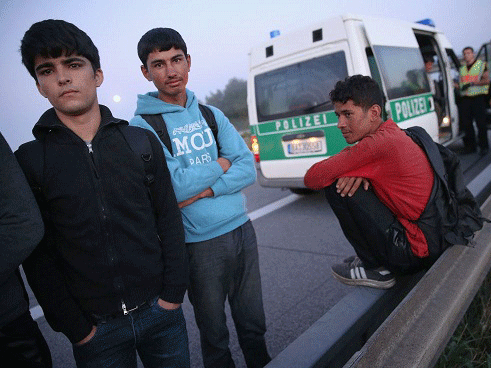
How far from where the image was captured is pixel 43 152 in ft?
3.94

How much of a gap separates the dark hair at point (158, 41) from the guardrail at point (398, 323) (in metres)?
1.51

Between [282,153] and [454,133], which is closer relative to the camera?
[282,153]

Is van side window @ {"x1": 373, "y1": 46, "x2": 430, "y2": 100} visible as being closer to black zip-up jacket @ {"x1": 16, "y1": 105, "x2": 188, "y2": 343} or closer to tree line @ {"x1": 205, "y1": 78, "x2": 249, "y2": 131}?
black zip-up jacket @ {"x1": 16, "y1": 105, "x2": 188, "y2": 343}

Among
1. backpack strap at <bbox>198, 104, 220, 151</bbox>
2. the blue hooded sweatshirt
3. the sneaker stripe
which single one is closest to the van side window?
the sneaker stripe

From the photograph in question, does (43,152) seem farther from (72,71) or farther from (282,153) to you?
(282,153)

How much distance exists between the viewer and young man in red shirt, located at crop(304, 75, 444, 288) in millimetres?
1958

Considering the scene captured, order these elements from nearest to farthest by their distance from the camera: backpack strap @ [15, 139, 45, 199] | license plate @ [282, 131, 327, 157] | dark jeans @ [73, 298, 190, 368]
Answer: backpack strap @ [15, 139, 45, 199], dark jeans @ [73, 298, 190, 368], license plate @ [282, 131, 327, 157]

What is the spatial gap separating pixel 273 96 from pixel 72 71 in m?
4.30

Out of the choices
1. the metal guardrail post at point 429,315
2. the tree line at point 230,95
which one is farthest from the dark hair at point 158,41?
the tree line at point 230,95

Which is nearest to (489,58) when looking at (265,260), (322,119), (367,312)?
(322,119)

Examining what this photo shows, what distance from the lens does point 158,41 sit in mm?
1667

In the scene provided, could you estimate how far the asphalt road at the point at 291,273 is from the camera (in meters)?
2.60

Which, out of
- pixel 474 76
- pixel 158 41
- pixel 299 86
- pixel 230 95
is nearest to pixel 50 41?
pixel 158 41

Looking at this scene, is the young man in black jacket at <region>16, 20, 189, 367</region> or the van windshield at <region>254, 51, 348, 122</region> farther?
the van windshield at <region>254, 51, 348, 122</region>
